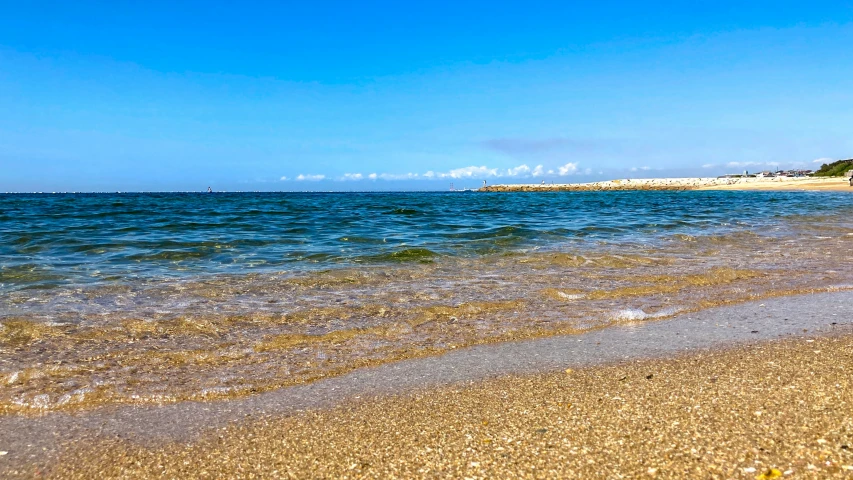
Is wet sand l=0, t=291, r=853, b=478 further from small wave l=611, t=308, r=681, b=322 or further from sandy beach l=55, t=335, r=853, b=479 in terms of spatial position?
small wave l=611, t=308, r=681, b=322

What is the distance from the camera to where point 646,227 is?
16.5 meters

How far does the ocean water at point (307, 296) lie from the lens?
4176 millimetres

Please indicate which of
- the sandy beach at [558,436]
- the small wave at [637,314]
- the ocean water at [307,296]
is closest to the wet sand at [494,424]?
the sandy beach at [558,436]

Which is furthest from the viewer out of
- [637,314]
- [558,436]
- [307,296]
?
[307,296]

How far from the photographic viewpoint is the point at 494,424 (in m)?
2.98

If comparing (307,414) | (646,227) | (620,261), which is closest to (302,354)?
(307,414)

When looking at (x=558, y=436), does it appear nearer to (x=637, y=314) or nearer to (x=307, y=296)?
(x=637, y=314)

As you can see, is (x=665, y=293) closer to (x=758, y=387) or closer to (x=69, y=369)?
(x=758, y=387)

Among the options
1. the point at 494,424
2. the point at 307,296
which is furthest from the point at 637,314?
the point at 307,296

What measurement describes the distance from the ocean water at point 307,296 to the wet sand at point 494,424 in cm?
45

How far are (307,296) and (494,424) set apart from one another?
13.9 ft

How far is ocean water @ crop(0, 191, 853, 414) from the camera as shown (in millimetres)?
4176

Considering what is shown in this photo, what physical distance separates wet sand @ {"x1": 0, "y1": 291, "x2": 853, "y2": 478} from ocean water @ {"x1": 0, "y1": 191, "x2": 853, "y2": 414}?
0.45 meters

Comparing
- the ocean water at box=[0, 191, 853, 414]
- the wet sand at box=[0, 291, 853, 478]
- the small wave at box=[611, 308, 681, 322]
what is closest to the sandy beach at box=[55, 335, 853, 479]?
the wet sand at box=[0, 291, 853, 478]
